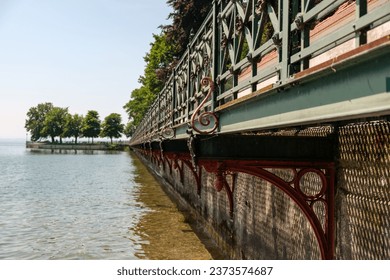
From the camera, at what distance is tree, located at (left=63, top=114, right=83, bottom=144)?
148 meters

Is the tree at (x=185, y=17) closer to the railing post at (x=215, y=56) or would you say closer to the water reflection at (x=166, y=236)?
the water reflection at (x=166, y=236)

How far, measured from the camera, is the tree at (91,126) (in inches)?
5418

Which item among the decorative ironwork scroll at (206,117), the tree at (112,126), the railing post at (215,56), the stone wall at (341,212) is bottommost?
the stone wall at (341,212)

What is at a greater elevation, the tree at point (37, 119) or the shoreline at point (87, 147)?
the tree at point (37, 119)

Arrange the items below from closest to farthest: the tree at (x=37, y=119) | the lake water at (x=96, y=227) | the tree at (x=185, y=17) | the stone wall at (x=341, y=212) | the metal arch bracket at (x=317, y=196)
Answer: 1. the stone wall at (x=341, y=212)
2. the metal arch bracket at (x=317, y=196)
3. the lake water at (x=96, y=227)
4. the tree at (x=185, y=17)
5. the tree at (x=37, y=119)

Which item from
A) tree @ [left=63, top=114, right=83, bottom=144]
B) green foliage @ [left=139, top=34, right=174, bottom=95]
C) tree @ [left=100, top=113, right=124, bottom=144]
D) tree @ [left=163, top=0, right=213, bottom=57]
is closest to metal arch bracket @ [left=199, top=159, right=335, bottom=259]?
tree @ [left=163, top=0, right=213, bottom=57]

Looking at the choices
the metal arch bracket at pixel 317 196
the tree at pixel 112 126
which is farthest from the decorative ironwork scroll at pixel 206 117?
the tree at pixel 112 126

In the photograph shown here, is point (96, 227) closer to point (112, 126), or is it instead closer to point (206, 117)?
point (206, 117)

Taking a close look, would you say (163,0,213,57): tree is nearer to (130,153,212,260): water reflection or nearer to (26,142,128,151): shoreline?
(130,153,212,260): water reflection

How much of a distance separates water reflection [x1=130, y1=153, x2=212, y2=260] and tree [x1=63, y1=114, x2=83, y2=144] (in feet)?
438

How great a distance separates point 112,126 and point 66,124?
20853mm

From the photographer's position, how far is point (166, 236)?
42.3ft
